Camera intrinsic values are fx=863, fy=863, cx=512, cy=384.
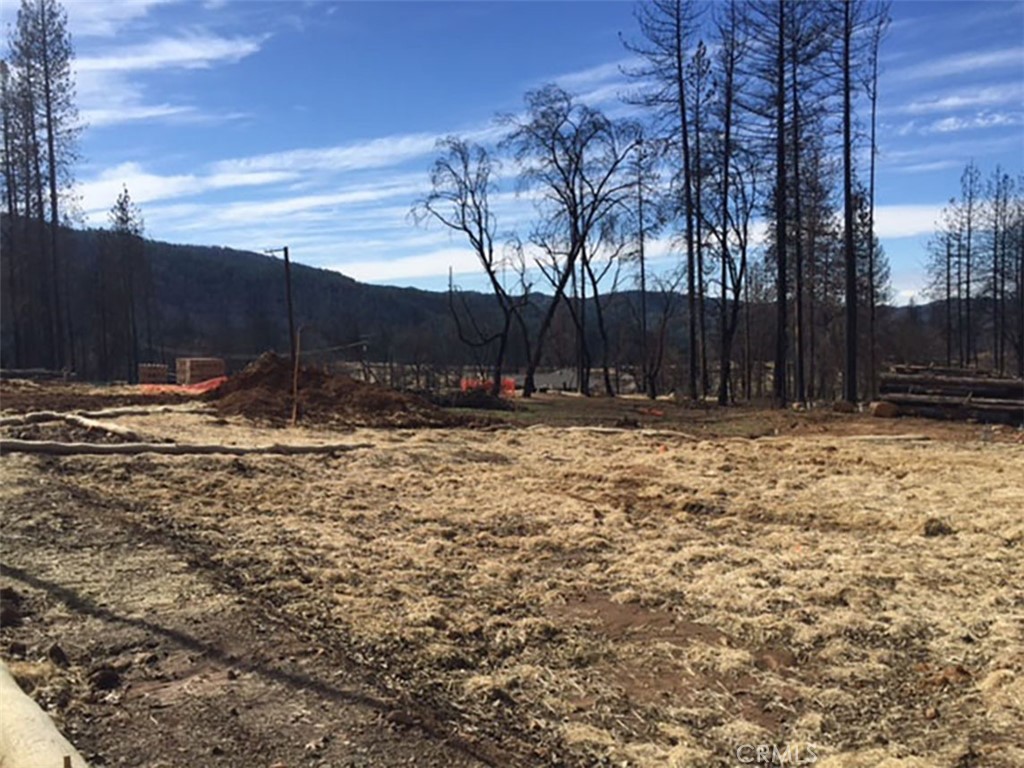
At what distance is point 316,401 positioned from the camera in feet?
58.7

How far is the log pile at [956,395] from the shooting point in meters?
16.3

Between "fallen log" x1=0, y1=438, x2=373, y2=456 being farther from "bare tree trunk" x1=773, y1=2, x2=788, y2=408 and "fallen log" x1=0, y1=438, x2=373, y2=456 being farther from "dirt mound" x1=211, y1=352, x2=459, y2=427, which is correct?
"bare tree trunk" x1=773, y1=2, x2=788, y2=408

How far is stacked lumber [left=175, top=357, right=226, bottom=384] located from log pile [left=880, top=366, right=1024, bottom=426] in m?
21.5

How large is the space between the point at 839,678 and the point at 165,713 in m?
3.01

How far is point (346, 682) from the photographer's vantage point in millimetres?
3771

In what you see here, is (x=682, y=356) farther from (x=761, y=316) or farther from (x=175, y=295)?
(x=175, y=295)

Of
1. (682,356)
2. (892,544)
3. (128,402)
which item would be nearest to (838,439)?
(892,544)

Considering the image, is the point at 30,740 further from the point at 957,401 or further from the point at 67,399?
the point at 67,399

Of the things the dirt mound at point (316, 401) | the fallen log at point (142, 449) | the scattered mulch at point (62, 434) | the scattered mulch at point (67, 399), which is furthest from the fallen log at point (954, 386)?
the scattered mulch at point (67, 399)

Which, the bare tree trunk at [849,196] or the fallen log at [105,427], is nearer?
the fallen log at [105,427]

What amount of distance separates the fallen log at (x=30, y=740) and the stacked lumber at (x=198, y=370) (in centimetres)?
2722

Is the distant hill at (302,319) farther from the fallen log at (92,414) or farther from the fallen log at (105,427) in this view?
the fallen log at (105,427)

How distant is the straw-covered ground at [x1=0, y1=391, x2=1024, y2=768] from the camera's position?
338cm

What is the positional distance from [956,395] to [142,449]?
14813mm
